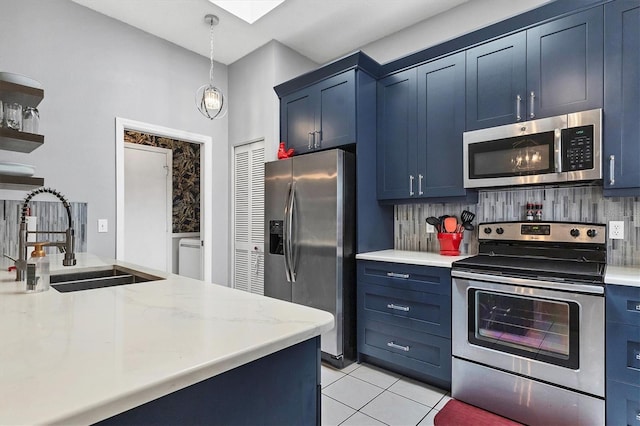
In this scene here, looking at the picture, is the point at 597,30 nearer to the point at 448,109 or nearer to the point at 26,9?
the point at 448,109

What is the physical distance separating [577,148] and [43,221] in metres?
3.82

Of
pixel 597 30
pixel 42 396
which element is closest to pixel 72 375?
pixel 42 396

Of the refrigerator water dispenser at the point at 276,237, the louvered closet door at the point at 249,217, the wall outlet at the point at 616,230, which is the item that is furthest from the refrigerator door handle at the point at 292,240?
the wall outlet at the point at 616,230

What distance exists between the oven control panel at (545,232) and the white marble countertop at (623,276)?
0.25m

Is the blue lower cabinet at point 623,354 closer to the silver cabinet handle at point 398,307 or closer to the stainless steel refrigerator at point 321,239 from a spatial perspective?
the silver cabinet handle at point 398,307

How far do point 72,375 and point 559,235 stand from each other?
2.64m

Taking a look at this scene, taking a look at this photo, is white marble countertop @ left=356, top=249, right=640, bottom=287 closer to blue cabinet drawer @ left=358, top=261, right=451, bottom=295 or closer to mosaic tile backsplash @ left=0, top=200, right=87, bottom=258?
blue cabinet drawer @ left=358, top=261, right=451, bottom=295

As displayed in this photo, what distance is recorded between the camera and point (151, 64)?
3.23m

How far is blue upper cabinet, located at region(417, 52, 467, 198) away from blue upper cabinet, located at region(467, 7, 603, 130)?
9 cm

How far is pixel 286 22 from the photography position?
304cm

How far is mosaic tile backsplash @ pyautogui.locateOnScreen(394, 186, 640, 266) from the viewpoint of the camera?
2.06m

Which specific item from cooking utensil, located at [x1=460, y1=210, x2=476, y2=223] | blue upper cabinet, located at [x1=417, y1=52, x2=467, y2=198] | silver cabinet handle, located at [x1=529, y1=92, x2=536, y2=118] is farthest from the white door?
silver cabinet handle, located at [x1=529, y1=92, x2=536, y2=118]

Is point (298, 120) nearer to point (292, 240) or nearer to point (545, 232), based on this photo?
point (292, 240)

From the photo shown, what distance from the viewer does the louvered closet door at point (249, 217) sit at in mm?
3518
